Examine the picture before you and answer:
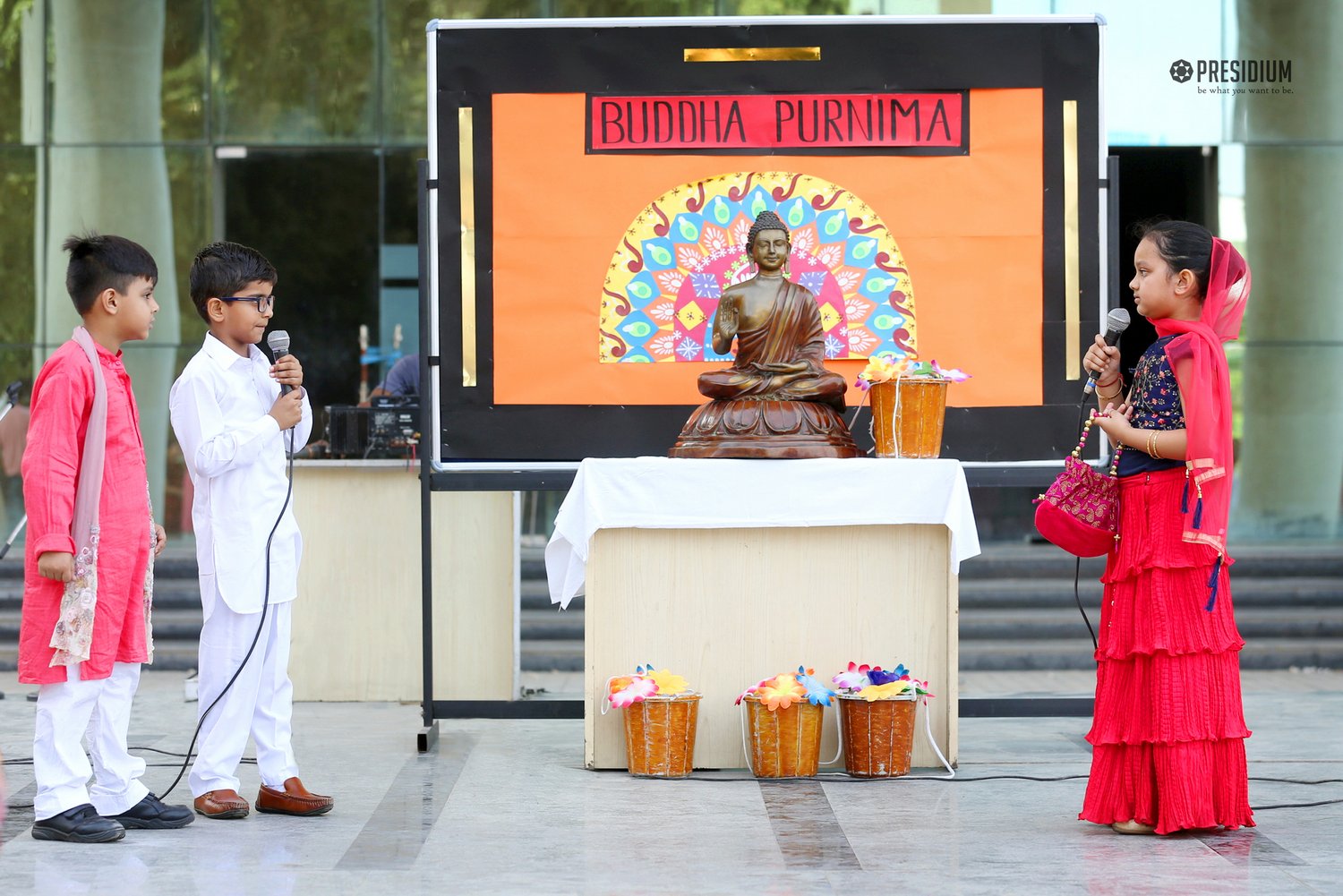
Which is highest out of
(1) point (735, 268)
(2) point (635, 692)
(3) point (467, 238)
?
(3) point (467, 238)

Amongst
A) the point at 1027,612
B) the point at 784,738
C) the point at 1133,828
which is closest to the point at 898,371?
the point at 784,738

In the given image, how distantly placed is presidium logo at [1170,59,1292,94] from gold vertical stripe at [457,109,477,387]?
8133mm

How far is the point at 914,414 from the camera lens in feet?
20.3

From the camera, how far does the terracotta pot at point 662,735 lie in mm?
5684

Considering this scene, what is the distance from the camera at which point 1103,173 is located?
6801 millimetres

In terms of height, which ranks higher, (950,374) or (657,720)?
(950,374)

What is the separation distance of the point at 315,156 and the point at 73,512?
899 centimetres

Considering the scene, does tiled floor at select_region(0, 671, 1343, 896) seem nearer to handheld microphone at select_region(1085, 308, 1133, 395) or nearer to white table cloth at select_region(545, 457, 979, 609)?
white table cloth at select_region(545, 457, 979, 609)

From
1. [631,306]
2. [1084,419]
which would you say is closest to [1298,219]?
[1084,419]

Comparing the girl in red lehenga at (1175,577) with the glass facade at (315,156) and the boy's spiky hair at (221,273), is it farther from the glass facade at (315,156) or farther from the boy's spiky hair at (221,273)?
the glass facade at (315,156)

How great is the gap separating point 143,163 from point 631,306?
772cm

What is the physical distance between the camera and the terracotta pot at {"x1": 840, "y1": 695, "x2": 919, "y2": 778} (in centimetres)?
568

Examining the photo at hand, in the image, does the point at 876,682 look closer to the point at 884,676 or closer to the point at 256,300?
the point at 884,676

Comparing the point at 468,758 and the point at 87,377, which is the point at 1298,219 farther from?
the point at 87,377
